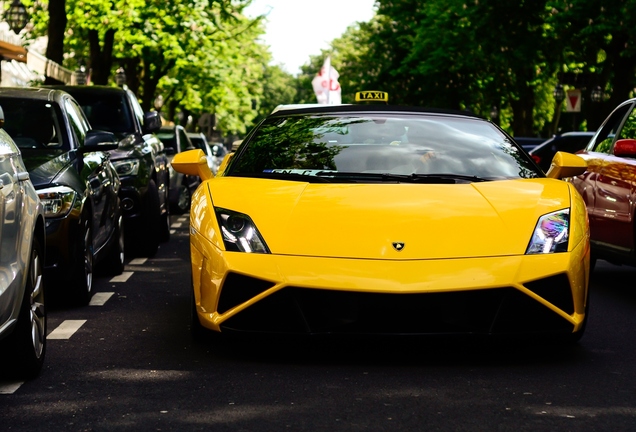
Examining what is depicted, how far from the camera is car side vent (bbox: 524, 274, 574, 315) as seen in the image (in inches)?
260

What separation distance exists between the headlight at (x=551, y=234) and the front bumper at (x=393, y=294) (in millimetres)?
72

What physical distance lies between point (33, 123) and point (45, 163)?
1.13 meters

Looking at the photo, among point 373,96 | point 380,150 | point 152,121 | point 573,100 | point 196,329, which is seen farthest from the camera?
point 573,100

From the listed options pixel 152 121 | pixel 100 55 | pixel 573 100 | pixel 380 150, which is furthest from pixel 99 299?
pixel 573 100

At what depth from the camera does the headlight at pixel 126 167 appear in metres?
13.2

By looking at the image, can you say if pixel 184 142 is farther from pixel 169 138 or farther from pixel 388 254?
pixel 388 254

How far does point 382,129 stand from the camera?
811 centimetres

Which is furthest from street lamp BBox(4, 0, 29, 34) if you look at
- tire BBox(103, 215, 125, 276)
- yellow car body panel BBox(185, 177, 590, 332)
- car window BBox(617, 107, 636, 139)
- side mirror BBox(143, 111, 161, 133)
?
yellow car body panel BBox(185, 177, 590, 332)

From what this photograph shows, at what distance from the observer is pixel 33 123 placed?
1024 cm

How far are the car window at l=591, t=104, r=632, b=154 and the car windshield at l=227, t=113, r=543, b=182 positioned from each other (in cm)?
312

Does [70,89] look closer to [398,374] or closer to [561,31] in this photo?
[398,374]

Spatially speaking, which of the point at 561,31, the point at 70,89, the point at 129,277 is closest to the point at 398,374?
the point at 129,277

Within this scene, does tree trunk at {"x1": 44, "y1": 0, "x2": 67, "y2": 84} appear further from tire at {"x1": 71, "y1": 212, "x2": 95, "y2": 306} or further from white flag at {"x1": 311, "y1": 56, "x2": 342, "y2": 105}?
white flag at {"x1": 311, "y1": 56, "x2": 342, "y2": 105}

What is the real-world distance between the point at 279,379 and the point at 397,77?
61866 millimetres
